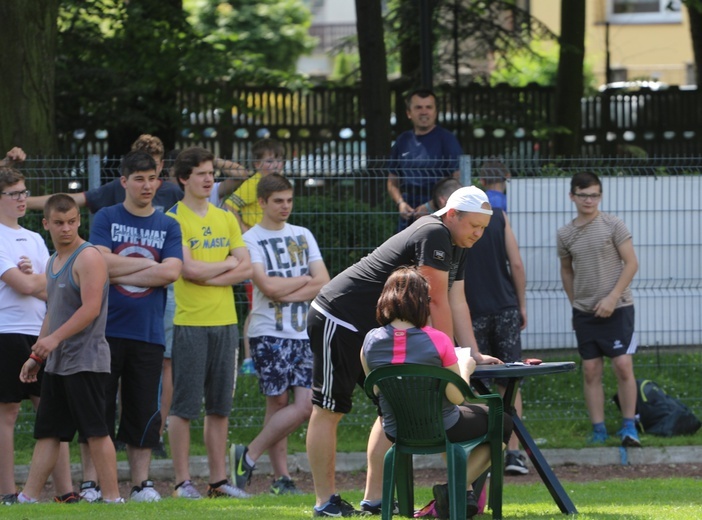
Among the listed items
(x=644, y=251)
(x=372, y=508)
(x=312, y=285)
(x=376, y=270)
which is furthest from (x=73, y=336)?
(x=644, y=251)

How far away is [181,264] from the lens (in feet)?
27.3

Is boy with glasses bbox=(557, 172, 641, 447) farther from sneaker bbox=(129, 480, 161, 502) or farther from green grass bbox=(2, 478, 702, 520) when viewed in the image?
sneaker bbox=(129, 480, 161, 502)

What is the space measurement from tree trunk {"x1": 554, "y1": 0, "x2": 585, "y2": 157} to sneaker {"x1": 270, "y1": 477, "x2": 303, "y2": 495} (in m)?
9.19

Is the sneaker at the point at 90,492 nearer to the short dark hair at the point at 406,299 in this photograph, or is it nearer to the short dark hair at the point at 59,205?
the short dark hair at the point at 59,205

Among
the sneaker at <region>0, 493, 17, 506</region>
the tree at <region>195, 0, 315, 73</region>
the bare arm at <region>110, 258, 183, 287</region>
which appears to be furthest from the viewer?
the tree at <region>195, 0, 315, 73</region>

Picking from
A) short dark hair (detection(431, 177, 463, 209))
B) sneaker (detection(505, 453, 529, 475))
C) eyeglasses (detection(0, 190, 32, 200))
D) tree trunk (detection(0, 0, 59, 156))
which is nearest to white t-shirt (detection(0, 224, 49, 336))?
eyeglasses (detection(0, 190, 32, 200))

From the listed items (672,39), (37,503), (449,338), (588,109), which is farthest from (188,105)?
(672,39)

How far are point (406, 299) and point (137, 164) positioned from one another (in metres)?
2.60

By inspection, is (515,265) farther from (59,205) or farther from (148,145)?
(59,205)

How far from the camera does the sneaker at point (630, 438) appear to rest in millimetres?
10297

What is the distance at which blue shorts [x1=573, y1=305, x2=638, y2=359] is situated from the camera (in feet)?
33.7

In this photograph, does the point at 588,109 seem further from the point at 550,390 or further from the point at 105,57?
the point at 550,390

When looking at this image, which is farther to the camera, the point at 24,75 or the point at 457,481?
the point at 24,75

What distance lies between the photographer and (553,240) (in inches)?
444
